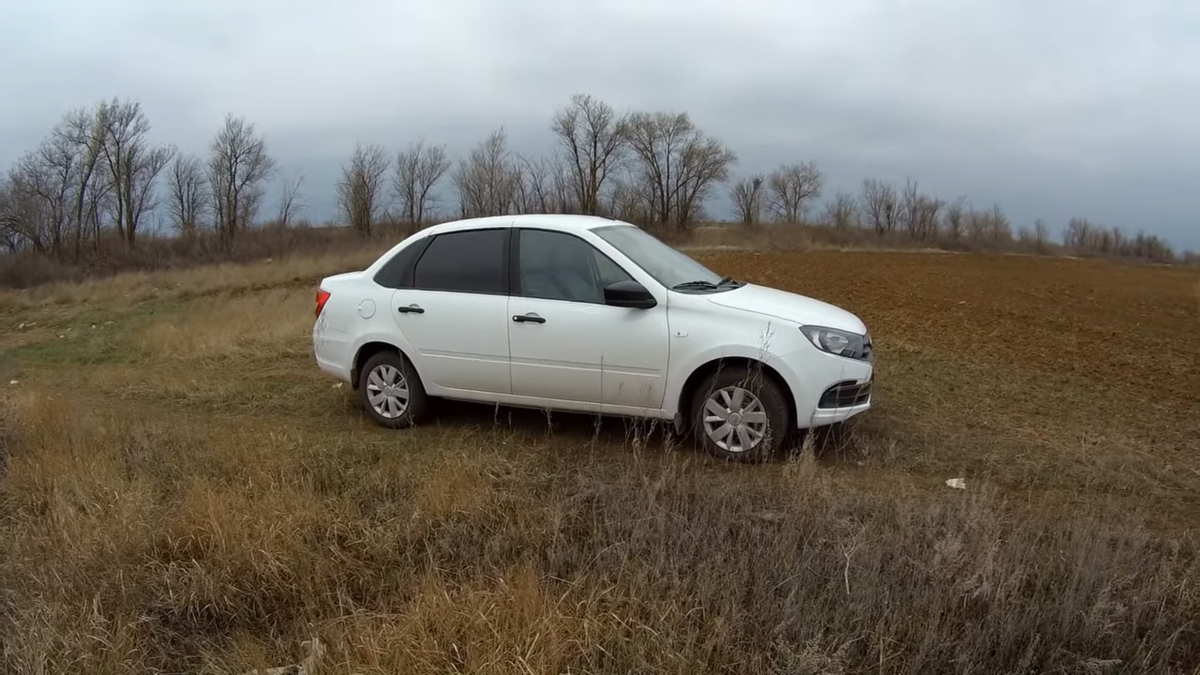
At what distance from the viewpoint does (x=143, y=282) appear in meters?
28.9

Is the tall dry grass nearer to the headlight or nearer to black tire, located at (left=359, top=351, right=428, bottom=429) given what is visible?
the headlight

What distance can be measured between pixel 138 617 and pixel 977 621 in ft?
11.2

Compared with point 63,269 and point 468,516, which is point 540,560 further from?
point 63,269

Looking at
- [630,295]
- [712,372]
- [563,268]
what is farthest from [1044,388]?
[563,268]

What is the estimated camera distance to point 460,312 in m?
5.70

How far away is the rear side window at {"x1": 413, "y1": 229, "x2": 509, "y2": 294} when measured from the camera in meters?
5.71

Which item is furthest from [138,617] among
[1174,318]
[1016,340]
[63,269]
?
[63,269]

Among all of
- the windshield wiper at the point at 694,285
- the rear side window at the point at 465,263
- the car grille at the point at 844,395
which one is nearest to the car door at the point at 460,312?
the rear side window at the point at 465,263

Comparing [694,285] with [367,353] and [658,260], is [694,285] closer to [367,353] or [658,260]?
[658,260]

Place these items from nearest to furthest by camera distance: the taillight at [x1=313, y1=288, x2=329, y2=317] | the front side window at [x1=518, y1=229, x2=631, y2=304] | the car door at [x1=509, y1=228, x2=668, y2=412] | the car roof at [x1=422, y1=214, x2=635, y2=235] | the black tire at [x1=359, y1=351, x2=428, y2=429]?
the car door at [x1=509, y1=228, x2=668, y2=412] → the front side window at [x1=518, y1=229, x2=631, y2=304] → the car roof at [x1=422, y1=214, x2=635, y2=235] → the black tire at [x1=359, y1=351, x2=428, y2=429] → the taillight at [x1=313, y1=288, x2=329, y2=317]

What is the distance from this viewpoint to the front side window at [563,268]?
5383mm

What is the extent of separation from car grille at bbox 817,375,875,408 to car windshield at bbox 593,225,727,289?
1198 millimetres

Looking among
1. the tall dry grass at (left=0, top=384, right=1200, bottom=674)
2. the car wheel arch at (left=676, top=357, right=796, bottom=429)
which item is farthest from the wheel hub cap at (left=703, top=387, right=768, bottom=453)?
the tall dry grass at (left=0, top=384, right=1200, bottom=674)

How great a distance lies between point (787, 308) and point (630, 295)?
106cm
